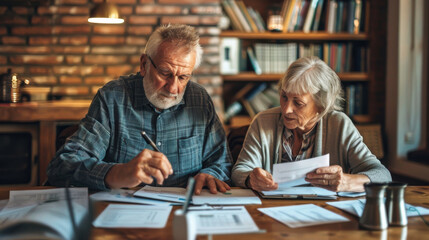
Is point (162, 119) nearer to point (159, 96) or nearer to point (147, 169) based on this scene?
point (159, 96)

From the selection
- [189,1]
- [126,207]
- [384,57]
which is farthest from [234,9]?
[126,207]

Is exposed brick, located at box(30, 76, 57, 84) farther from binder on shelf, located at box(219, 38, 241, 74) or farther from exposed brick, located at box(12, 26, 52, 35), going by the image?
binder on shelf, located at box(219, 38, 241, 74)

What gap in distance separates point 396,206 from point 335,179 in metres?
0.32

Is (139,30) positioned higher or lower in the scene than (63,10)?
lower

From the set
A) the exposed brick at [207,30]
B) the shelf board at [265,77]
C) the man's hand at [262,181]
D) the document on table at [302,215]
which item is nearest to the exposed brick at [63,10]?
the exposed brick at [207,30]

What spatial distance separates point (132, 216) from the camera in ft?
4.33

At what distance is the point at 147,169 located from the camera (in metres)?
1.44

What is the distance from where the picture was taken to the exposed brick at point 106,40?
3.90 meters

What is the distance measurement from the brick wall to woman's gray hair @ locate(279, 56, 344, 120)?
6.63ft

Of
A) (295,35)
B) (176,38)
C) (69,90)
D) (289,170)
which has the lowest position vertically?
(289,170)

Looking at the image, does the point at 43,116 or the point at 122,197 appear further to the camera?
the point at 43,116

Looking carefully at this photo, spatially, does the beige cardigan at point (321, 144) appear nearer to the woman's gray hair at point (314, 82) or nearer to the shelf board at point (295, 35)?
the woman's gray hair at point (314, 82)

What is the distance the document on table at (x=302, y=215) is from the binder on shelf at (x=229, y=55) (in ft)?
8.68

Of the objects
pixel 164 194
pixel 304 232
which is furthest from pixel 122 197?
pixel 304 232
